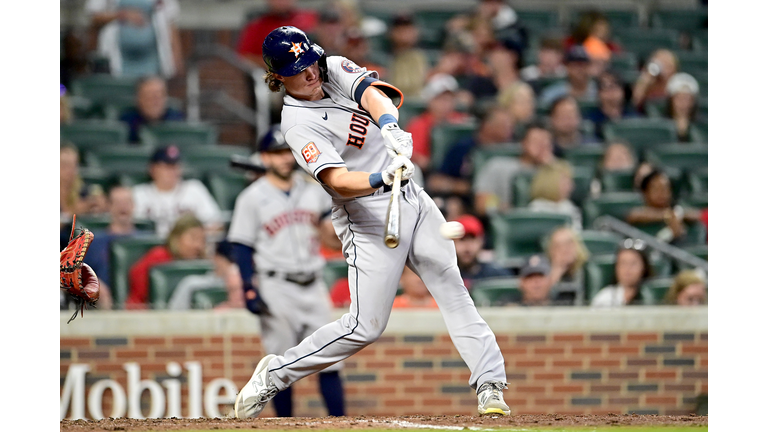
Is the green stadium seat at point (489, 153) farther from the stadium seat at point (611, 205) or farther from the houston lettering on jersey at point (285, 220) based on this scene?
the houston lettering on jersey at point (285, 220)

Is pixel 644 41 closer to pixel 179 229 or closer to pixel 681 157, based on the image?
pixel 681 157

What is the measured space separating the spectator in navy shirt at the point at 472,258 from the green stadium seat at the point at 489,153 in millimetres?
1054

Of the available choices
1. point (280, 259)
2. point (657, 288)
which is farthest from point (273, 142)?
point (657, 288)

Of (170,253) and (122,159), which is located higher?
(122,159)

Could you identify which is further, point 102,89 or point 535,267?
point 102,89

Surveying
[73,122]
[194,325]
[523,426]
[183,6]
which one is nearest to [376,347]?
[194,325]

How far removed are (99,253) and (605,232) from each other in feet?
11.7

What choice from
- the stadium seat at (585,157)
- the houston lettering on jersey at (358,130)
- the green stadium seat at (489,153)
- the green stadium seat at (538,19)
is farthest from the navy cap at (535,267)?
the green stadium seat at (538,19)

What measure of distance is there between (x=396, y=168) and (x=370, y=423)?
1093 mm

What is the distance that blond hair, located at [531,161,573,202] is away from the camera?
23.5 ft

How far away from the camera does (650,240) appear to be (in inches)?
273

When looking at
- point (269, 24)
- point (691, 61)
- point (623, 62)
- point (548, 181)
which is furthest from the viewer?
point (691, 61)

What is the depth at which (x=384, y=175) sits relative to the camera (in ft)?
11.8

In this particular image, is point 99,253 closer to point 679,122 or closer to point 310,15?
point 310,15
